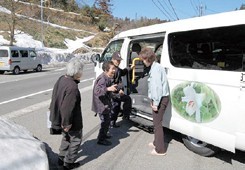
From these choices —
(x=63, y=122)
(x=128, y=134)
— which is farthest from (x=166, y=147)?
(x=63, y=122)

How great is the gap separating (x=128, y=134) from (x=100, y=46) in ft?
172

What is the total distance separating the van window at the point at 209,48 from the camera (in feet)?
14.8

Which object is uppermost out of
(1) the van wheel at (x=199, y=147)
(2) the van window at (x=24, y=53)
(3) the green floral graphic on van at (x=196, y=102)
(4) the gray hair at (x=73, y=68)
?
(4) the gray hair at (x=73, y=68)

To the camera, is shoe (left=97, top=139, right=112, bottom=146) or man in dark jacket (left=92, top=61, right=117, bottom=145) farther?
shoe (left=97, top=139, right=112, bottom=146)

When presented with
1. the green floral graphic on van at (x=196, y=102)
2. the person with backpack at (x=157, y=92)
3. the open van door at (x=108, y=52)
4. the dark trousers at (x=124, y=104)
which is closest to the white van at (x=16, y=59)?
the open van door at (x=108, y=52)

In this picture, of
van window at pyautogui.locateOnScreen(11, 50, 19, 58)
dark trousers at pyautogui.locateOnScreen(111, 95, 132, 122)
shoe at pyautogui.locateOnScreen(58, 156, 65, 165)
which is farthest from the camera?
van window at pyautogui.locateOnScreen(11, 50, 19, 58)

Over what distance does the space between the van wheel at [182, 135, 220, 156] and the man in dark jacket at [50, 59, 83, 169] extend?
74.4 inches

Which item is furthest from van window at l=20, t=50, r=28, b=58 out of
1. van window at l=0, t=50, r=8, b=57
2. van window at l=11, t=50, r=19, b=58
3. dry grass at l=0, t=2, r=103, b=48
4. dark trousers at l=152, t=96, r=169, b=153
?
dark trousers at l=152, t=96, r=169, b=153

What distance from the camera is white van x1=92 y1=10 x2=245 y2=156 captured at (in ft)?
14.5

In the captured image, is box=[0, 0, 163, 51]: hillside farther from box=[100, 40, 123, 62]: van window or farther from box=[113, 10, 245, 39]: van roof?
box=[113, 10, 245, 39]: van roof

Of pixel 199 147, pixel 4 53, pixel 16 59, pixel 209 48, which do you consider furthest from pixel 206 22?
pixel 16 59

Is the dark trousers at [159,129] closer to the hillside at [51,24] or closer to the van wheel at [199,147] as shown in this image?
the van wheel at [199,147]

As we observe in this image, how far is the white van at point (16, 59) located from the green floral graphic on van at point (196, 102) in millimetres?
18601

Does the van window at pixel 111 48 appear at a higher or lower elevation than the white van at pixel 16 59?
higher
